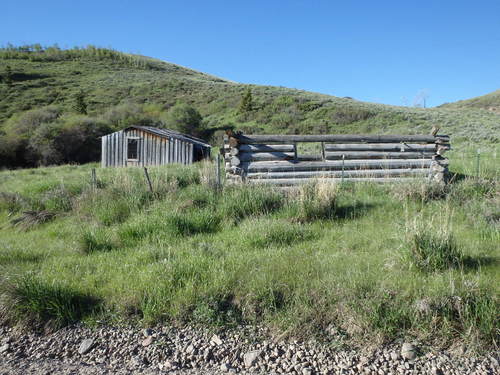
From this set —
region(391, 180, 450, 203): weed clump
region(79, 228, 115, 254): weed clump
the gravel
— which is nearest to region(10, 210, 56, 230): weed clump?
region(79, 228, 115, 254): weed clump

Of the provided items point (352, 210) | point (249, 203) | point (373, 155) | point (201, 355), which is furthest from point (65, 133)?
point (201, 355)

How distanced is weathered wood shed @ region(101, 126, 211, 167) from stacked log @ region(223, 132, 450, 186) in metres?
13.3

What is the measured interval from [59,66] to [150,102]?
3056 cm

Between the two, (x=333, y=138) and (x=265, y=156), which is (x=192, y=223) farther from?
(x=333, y=138)

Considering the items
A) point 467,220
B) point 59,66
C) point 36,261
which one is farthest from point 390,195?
point 59,66

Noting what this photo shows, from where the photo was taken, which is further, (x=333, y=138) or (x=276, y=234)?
(x=333, y=138)

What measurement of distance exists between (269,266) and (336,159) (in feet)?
20.2

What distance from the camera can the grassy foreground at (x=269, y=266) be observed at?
3.36 meters

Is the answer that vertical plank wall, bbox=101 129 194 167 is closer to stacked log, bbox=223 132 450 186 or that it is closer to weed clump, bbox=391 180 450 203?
stacked log, bbox=223 132 450 186

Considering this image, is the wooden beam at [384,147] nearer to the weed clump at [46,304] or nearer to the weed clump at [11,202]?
the weed clump at [46,304]

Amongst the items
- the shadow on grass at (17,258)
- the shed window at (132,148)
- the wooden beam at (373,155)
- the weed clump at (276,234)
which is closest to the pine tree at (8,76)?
the shed window at (132,148)

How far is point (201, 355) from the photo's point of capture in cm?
314

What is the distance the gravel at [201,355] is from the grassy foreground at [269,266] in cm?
16

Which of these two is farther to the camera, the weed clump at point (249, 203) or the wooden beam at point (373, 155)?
the wooden beam at point (373, 155)
